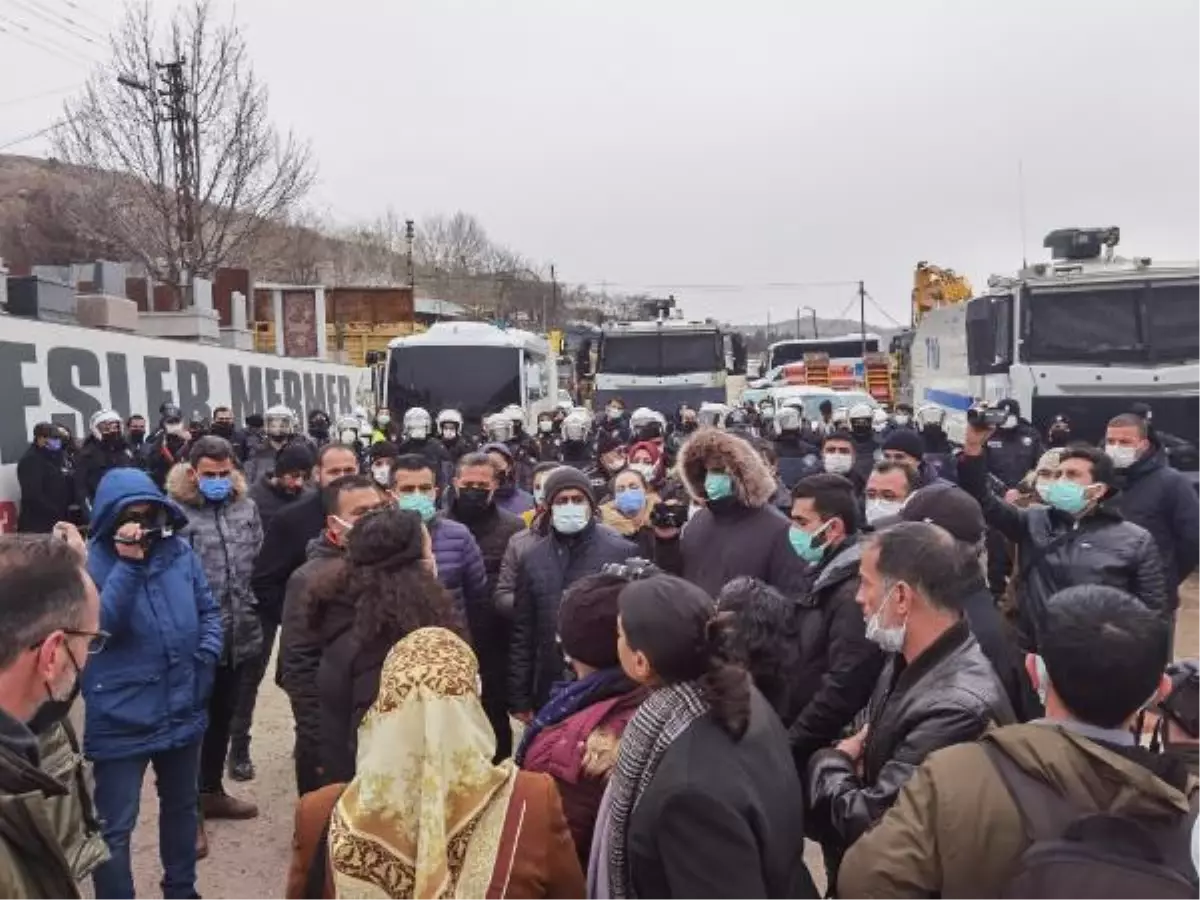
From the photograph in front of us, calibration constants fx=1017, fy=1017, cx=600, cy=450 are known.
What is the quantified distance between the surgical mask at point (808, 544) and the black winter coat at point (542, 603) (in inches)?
35.3

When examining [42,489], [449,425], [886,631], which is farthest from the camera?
[449,425]

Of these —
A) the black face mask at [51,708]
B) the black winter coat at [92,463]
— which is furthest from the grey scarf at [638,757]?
the black winter coat at [92,463]

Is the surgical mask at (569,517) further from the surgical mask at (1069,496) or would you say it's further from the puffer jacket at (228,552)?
the surgical mask at (1069,496)

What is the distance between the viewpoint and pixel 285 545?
5355 millimetres

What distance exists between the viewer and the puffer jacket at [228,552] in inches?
209

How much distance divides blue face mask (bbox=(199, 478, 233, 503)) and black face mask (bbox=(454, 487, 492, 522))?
1216mm

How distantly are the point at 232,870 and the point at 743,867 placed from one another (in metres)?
3.69

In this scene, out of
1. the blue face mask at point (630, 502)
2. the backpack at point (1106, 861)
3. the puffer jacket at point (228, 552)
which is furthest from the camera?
the blue face mask at point (630, 502)

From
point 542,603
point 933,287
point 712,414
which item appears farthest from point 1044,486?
point 933,287

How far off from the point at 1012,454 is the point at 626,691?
8627 millimetres

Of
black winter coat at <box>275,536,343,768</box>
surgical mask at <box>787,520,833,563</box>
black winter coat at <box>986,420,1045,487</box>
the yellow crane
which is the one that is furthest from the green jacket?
the yellow crane

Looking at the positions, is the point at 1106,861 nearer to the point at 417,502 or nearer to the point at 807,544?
the point at 807,544

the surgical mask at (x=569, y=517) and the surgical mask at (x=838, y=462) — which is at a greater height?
the surgical mask at (x=569, y=517)

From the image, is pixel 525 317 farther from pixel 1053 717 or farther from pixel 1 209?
pixel 1053 717
